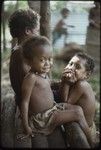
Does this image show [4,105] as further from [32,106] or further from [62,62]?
[62,62]

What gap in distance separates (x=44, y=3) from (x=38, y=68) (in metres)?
1.41

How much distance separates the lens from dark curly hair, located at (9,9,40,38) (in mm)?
2824

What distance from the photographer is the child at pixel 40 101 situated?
244 cm

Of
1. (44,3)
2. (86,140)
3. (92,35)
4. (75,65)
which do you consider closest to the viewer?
(86,140)

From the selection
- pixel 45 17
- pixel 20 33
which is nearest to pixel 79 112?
pixel 20 33

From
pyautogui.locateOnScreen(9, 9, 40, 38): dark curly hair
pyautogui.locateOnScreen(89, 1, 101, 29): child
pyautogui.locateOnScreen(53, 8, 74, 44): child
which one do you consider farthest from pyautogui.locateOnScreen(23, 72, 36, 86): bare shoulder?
pyautogui.locateOnScreen(53, 8, 74, 44): child

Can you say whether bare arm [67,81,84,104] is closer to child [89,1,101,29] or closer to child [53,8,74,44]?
child [89,1,101,29]

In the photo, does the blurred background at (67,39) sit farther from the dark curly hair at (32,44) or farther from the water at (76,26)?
the dark curly hair at (32,44)

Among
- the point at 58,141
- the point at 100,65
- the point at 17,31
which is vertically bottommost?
the point at 100,65

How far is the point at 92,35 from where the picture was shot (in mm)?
8414

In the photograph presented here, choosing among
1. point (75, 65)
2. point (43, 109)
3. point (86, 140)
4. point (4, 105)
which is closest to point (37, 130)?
point (43, 109)

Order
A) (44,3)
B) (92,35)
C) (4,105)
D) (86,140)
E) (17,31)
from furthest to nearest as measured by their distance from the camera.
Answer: (92,35)
(44,3)
(4,105)
(17,31)
(86,140)

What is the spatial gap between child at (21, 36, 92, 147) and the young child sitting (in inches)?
5.5

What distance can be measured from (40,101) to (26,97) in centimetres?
12
